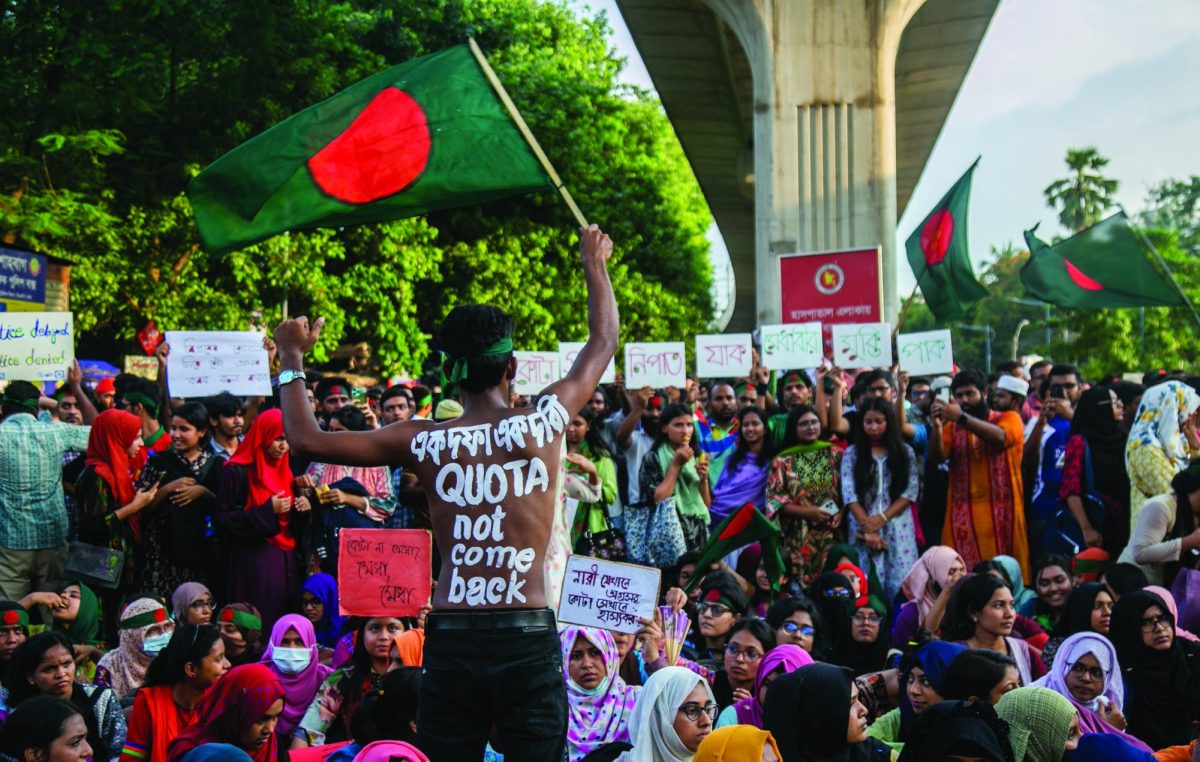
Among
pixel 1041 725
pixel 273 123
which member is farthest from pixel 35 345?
pixel 273 123

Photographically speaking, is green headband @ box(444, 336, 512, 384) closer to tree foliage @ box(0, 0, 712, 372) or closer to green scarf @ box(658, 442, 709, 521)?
green scarf @ box(658, 442, 709, 521)

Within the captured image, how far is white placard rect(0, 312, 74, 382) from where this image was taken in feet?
30.9

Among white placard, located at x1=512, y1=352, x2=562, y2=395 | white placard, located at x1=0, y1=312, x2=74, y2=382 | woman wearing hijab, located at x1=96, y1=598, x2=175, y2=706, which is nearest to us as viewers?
woman wearing hijab, located at x1=96, y1=598, x2=175, y2=706

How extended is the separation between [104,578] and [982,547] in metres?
5.29

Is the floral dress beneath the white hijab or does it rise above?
above

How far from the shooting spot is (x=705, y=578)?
773cm

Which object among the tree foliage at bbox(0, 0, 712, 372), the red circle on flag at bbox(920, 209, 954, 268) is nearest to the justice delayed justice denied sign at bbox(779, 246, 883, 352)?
the red circle on flag at bbox(920, 209, 954, 268)

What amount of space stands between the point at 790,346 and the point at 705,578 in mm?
3994

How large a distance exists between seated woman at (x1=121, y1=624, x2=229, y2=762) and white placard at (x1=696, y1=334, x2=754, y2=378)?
6335 mm

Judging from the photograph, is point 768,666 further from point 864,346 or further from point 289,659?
point 864,346

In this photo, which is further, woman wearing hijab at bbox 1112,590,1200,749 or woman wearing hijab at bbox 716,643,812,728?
woman wearing hijab at bbox 1112,590,1200,749

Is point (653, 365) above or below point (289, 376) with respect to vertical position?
above

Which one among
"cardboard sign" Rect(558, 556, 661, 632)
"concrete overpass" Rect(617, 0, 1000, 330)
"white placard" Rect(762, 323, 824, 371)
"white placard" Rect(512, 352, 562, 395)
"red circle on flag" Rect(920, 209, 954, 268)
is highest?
"concrete overpass" Rect(617, 0, 1000, 330)

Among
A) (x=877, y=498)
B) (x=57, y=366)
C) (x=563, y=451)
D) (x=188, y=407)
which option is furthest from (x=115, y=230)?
(x=563, y=451)
